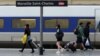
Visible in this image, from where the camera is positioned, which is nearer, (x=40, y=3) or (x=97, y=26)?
(x=40, y=3)

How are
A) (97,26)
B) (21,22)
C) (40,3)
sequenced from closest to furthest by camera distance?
(40,3) → (97,26) → (21,22)

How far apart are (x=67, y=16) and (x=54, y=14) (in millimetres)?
843

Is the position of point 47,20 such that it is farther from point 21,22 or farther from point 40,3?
point 40,3

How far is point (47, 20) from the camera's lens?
28.8m

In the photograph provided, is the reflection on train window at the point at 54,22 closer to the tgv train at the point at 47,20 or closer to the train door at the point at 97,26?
the tgv train at the point at 47,20

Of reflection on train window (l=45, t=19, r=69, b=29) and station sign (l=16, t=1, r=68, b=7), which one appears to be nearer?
station sign (l=16, t=1, r=68, b=7)

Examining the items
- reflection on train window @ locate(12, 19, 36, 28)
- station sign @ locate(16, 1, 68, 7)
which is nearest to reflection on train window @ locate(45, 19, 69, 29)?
reflection on train window @ locate(12, 19, 36, 28)

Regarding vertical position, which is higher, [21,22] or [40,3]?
[40,3]

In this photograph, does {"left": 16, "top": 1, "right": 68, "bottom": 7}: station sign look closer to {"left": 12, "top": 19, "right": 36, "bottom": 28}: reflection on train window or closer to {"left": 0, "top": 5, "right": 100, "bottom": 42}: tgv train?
{"left": 0, "top": 5, "right": 100, "bottom": 42}: tgv train

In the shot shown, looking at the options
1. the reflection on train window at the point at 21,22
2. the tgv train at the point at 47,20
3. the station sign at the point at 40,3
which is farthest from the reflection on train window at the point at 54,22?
the station sign at the point at 40,3

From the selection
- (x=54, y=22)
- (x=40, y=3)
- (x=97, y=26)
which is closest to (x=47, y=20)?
(x=54, y=22)

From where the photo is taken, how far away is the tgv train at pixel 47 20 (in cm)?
2861

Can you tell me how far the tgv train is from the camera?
93.9ft

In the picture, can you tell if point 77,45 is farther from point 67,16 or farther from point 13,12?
point 13,12
